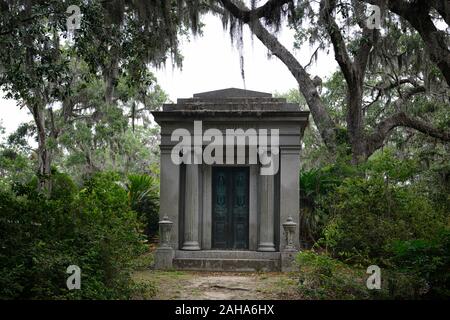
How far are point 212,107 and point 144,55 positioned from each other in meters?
2.99

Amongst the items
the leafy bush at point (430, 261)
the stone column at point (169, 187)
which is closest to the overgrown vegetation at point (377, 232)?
the leafy bush at point (430, 261)

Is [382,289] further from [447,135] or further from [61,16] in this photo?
[447,135]

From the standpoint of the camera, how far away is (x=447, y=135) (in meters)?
16.1

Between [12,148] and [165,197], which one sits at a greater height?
[12,148]

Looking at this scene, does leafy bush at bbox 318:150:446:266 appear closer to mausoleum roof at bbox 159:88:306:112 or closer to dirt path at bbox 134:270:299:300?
dirt path at bbox 134:270:299:300

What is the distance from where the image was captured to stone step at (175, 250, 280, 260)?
13211mm

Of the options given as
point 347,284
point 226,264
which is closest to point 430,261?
point 347,284

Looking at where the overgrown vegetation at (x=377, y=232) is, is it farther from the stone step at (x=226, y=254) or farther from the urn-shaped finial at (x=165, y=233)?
the urn-shaped finial at (x=165, y=233)

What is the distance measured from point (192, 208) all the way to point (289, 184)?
2.62 metres

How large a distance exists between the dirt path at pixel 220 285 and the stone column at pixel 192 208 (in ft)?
5.20

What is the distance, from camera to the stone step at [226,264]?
12750mm

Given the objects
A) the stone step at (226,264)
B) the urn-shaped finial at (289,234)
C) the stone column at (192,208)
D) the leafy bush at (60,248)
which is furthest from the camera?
the stone column at (192,208)

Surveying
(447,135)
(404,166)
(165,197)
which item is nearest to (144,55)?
(165,197)
